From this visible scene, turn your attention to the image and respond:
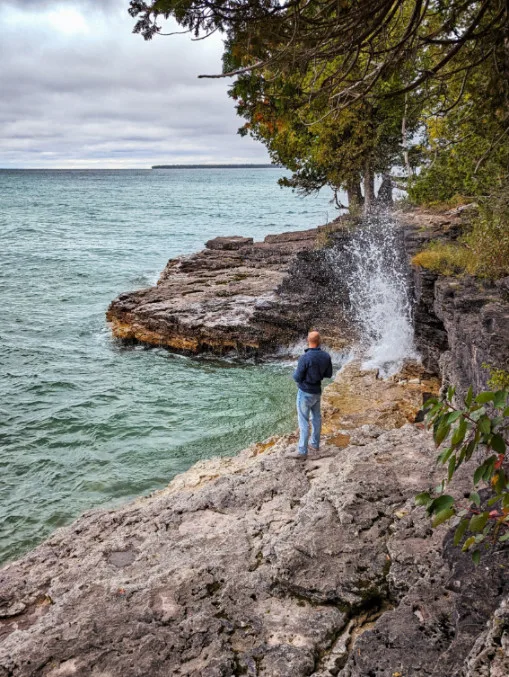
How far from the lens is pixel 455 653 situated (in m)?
3.53

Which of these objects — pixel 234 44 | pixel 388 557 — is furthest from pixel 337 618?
pixel 234 44

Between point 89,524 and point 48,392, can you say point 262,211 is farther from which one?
point 89,524

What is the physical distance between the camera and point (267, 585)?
5.22 m

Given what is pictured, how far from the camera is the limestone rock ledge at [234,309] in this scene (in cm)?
1731

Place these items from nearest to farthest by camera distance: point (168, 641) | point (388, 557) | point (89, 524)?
point (168, 641)
point (388, 557)
point (89, 524)

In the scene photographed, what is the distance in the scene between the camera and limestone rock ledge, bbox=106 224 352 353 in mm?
17312

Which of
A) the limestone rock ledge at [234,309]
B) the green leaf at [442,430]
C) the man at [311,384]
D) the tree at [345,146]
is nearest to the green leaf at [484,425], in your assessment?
the green leaf at [442,430]

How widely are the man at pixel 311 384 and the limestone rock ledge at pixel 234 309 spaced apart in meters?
8.49

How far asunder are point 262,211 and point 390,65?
85450 mm

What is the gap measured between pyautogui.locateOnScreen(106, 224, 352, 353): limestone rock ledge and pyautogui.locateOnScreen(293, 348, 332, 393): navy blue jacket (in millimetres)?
8697

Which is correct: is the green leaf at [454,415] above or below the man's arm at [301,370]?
above

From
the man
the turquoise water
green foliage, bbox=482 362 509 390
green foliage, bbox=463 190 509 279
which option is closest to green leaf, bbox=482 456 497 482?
green foliage, bbox=482 362 509 390

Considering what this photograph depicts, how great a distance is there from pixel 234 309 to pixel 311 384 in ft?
33.7

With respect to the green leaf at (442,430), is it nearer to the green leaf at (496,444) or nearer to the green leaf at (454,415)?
the green leaf at (454,415)
